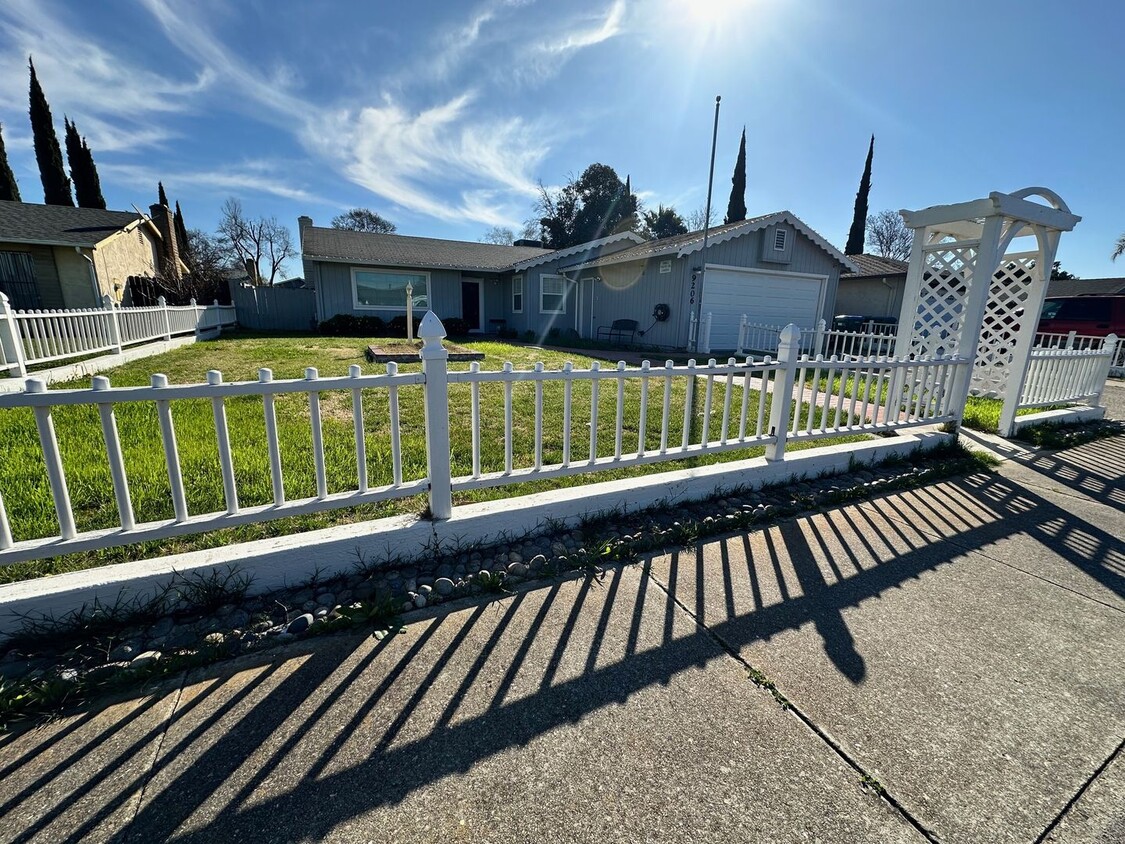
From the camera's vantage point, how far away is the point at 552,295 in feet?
57.3

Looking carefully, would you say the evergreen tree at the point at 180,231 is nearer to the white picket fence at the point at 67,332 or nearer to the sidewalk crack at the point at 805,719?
the white picket fence at the point at 67,332

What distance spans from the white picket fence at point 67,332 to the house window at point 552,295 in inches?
417

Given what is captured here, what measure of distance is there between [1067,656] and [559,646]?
2.21m

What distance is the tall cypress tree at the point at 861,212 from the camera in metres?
30.0

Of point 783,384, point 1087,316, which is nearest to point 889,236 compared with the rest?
point 1087,316

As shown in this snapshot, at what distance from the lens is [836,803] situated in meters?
1.45

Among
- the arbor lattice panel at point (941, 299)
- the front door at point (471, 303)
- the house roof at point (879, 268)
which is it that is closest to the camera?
the arbor lattice panel at point (941, 299)

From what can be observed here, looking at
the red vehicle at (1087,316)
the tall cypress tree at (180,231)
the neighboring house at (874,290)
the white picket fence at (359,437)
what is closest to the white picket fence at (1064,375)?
the white picket fence at (359,437)

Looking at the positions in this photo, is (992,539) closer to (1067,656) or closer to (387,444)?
(1067,656)

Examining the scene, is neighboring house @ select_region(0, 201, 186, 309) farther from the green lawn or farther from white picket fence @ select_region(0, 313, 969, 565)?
white picket fence @ select_region(0, 313, 969, 565)

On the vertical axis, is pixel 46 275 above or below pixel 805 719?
above

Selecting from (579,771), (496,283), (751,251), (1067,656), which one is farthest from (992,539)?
(496,283)

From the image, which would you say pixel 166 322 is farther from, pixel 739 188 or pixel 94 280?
pixel 739 188

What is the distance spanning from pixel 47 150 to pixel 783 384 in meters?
34.5
